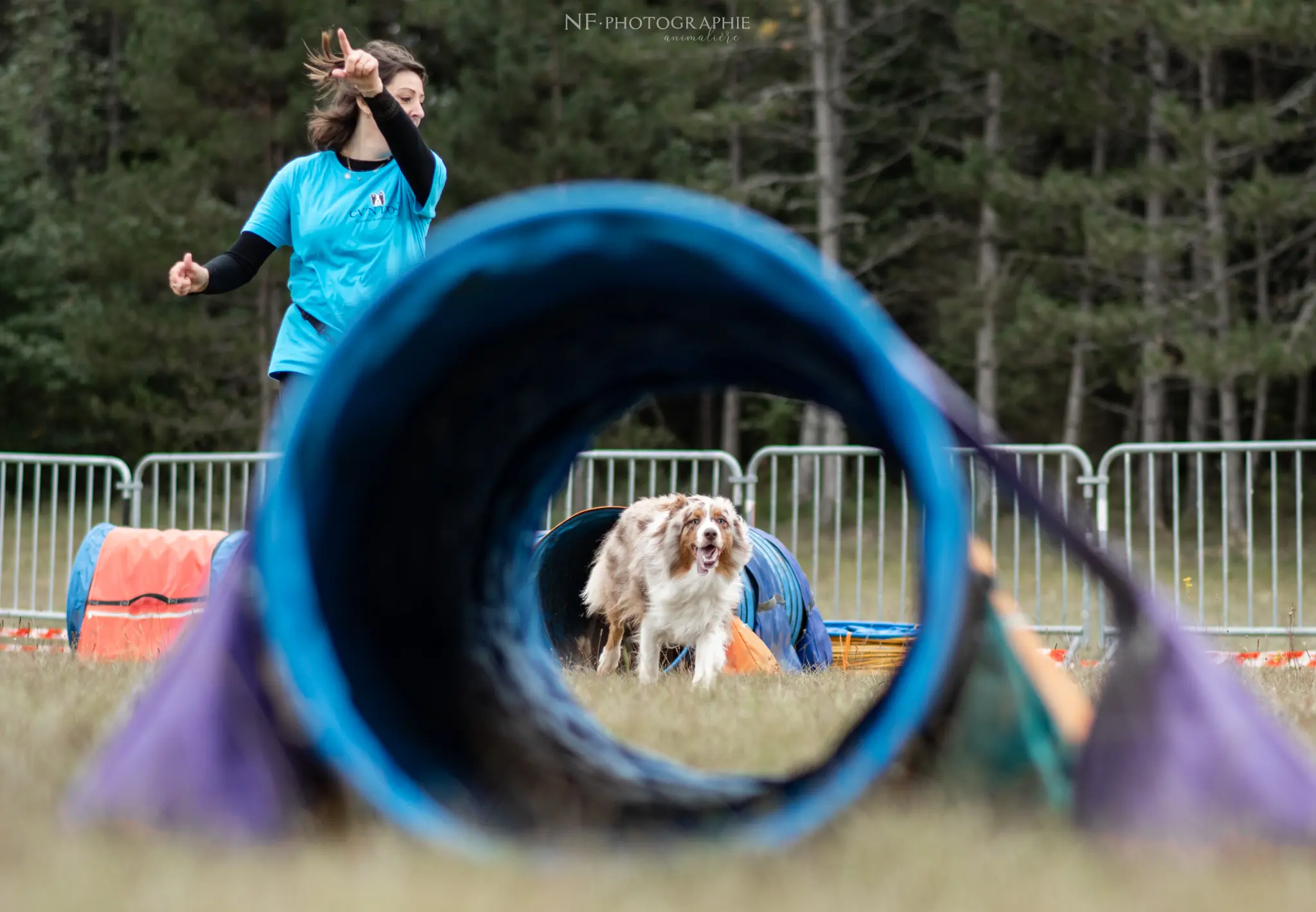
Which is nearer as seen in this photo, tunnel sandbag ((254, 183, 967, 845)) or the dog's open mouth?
tunnel sandbag ((254, 183, 967, 845))

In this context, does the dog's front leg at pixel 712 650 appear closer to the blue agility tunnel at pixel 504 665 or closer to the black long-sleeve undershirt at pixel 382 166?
the black long-sleeve undershirt at pixel 382 166

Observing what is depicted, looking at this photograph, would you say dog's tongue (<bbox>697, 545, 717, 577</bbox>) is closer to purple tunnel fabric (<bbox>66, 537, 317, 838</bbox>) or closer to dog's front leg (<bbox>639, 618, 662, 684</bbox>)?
dog's front leg (<bbox>639, 618, 662, 684</bbox>)

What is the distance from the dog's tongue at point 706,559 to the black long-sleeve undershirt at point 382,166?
230 cm

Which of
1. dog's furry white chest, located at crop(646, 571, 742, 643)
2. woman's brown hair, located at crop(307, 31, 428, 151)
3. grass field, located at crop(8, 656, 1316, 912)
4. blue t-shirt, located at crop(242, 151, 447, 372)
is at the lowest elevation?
grass field, located at crop(8, 656, 1316, 912)

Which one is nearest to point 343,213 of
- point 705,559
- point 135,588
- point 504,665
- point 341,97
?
point 341,97

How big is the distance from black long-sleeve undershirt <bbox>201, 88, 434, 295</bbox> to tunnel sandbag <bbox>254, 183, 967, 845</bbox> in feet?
3.72

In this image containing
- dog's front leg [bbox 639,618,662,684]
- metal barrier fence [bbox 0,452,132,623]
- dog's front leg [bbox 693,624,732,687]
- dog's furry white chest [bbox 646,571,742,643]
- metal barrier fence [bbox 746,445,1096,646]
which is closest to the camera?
dog's front leg [bbox 693,624,732,687]

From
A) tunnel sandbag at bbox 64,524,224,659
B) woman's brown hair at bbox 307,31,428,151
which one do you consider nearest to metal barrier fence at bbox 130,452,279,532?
tunnel sandbag at bbox 64,524,224,659

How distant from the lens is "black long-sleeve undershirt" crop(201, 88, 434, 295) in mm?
4195

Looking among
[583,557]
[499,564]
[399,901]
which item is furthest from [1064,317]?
[399,901]

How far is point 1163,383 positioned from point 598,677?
678 inches

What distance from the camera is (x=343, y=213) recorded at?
14.6 ft

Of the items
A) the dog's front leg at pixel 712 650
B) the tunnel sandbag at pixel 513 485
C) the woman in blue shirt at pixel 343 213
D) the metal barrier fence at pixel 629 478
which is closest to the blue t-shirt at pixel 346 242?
the woman in blue shirt at pixel 343 213

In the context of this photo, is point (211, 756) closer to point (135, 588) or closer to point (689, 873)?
point (689, 873)
